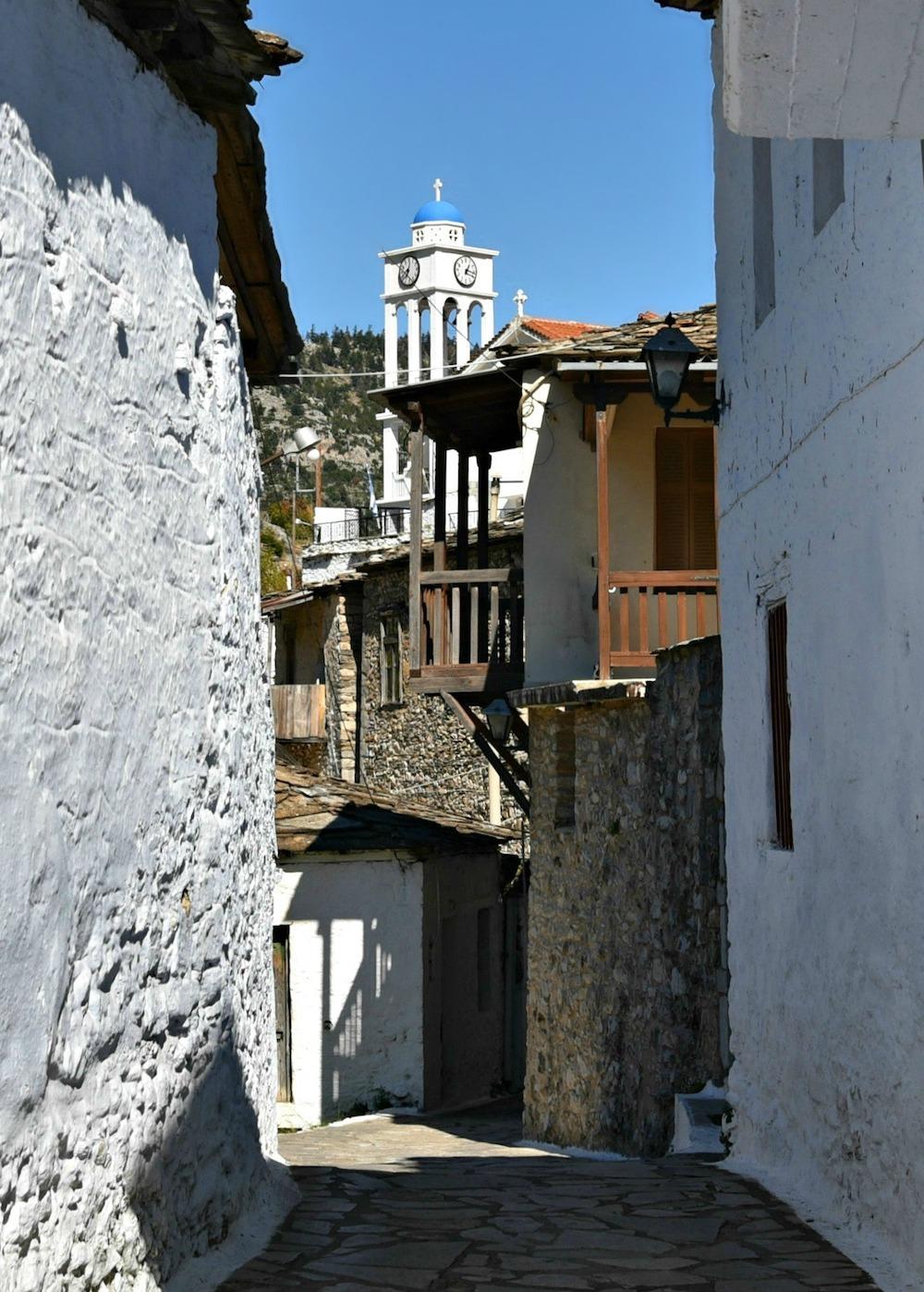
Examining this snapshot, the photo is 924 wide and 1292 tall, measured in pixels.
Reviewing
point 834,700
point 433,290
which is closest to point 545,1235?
point 834,700

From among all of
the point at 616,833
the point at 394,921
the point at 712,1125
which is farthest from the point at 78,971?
the point at 394,921

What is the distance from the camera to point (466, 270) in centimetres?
5634

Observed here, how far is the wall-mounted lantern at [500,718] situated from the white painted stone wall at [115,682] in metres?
7.39

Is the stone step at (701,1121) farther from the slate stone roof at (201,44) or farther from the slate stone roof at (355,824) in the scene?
the slate stone roof at (355,824)

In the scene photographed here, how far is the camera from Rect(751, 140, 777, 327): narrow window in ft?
27.9

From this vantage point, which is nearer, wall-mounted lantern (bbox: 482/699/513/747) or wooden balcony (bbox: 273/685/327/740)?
wall-mounted lantern (bbox: 482/699/513/747)

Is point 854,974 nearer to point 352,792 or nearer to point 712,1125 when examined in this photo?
point 712,1125

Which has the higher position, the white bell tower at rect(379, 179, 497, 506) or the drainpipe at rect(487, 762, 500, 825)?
the white bell tower at rect(379, 179, 497, 506)

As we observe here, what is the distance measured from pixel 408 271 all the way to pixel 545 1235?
52249 millimetres

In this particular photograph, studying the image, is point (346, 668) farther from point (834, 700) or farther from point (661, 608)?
A: point (834, 700)

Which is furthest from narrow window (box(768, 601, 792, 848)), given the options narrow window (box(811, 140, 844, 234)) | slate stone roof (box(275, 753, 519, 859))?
slate stone roof (box(275, 753, 519, 859))

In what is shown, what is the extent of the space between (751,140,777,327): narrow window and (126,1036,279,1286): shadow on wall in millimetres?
4554

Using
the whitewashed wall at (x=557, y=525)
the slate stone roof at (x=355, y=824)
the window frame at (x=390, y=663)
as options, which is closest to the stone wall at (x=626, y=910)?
the whitewashed wall at (x=557, y=525)

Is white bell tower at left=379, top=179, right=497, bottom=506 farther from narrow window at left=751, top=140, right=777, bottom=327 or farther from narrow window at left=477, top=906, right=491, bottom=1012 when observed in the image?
narrow window at left=751, top=140, right=777, bottom=327
